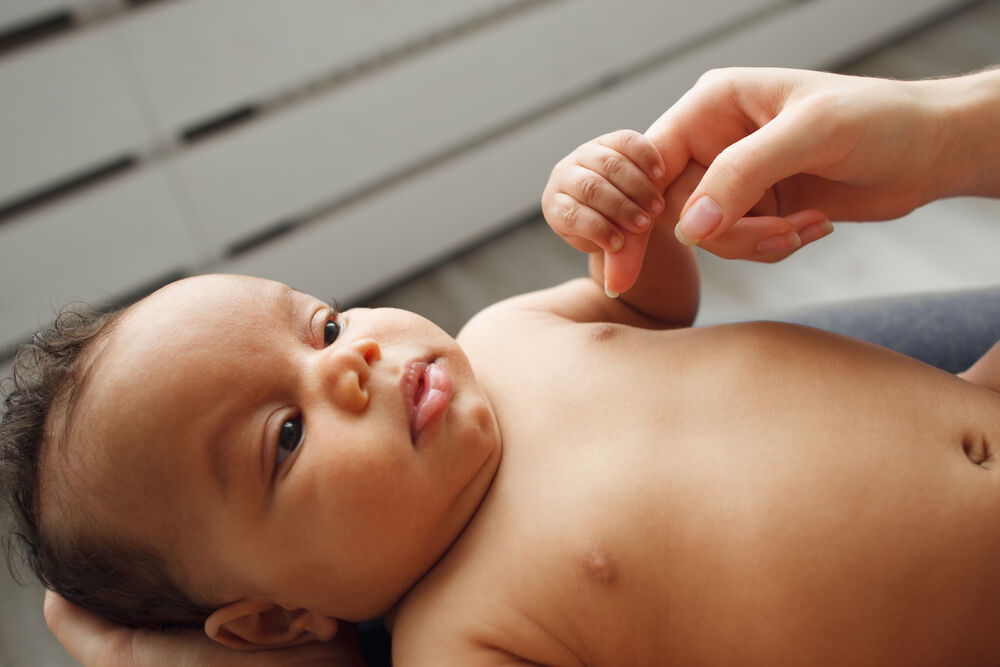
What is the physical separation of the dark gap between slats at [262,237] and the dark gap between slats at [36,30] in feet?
1.65

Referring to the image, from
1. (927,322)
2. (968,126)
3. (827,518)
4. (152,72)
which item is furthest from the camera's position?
(152,72)

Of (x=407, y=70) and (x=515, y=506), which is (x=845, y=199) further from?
(x=407, y=70)

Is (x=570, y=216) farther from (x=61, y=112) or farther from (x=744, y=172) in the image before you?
(x=61, y=112)

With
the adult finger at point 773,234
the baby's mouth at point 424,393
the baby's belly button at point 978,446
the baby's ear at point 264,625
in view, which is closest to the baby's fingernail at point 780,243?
the adult finger at point 773,234

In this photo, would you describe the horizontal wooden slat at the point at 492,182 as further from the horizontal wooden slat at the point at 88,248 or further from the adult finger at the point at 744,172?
the adult finger at the point at 744,172


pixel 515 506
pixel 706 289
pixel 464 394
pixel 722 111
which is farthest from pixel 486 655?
pixel 706 289

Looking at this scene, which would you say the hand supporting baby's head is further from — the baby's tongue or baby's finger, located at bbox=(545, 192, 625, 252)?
baby's finger, located at bbox=(545, 192, 625, 252)

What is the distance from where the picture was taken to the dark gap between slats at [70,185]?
1407 millimetres

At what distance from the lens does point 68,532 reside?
761 millimetres

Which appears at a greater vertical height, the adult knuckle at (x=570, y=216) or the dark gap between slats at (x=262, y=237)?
the adult knuckle at (x=570, y=216)

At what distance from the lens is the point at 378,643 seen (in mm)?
986

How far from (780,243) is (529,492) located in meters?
0.35

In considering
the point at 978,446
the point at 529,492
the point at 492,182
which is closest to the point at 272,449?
the point at 529,492

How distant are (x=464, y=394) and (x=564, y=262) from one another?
113cm
